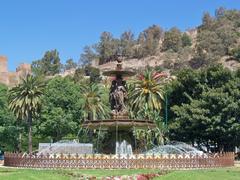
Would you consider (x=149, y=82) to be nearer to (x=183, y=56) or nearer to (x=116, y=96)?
(x=116, y=96)

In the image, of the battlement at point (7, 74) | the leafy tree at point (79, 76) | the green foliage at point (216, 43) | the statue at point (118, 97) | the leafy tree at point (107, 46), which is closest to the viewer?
the statue at point (118, 97)

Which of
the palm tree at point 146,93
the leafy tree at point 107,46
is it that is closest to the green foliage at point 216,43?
the leafy tree at point 107,46

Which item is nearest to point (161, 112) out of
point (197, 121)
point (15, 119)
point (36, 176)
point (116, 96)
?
point (197, 121)

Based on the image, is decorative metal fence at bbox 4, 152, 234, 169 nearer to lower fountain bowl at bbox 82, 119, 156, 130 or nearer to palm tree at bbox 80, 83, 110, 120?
lower fountain bowl at bbox 82, 119, 156, 130

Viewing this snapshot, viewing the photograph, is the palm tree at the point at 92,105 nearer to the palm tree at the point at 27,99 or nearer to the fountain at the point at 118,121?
the palm tree at the point at 27,99

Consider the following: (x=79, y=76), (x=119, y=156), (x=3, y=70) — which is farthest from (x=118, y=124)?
(x=79, y=76)

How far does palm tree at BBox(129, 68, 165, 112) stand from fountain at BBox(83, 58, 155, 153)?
28.2 meters

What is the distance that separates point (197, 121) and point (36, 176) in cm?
3950

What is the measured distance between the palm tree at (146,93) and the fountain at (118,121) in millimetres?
28170

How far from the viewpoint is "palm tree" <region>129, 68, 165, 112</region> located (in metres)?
66.7

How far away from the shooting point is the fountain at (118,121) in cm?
3647

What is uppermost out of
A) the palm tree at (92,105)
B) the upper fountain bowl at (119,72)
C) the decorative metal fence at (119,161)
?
the palm tree at (92,105)

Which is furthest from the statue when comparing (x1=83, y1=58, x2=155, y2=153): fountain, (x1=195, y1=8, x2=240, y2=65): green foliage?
(x1=195, y1=8, x2=240, y2=65): green foliage

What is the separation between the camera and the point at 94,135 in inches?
2660
